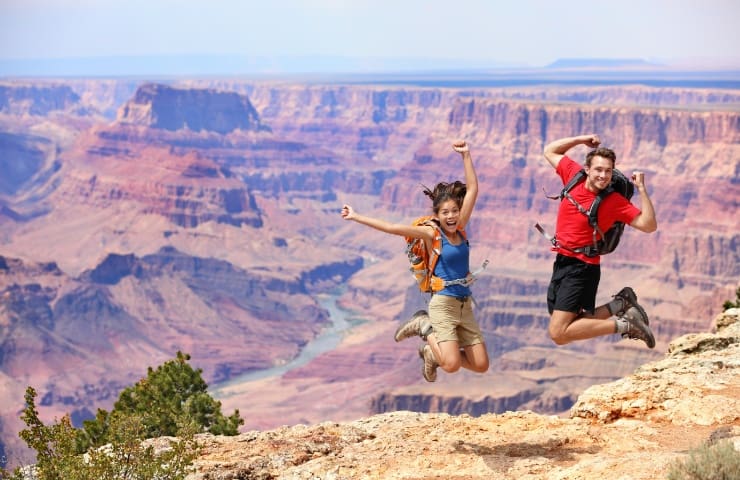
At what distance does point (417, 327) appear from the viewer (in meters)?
12.6

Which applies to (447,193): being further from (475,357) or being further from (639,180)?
(639,180)

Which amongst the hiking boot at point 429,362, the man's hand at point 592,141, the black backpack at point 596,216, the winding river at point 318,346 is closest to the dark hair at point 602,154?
the black backpack at point 596,216

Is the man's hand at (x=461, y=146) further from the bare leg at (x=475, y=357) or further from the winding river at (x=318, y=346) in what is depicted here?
the winding river at (x=318, y=346)

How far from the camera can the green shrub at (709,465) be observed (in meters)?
9.20

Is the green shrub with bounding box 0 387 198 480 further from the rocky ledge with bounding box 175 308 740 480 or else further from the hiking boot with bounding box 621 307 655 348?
the hiking boot with bounding box 621 307 655 348

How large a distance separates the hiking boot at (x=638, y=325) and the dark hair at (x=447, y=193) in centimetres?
233

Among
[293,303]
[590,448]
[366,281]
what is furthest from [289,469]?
[366,281]

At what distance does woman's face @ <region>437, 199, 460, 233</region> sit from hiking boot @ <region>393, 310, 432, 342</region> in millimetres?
1148

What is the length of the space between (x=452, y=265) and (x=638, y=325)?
2.28 metres

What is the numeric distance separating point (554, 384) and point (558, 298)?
90.6m

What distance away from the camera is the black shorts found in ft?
40.4

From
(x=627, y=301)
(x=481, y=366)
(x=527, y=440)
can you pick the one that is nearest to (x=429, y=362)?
(x=481, y=366)

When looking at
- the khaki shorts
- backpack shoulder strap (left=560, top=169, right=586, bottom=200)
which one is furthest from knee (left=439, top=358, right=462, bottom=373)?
backpack shoulder strap (left=560, top=169, right=586, bottom=200)

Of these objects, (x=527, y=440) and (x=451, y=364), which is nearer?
(x=451, y=364)
